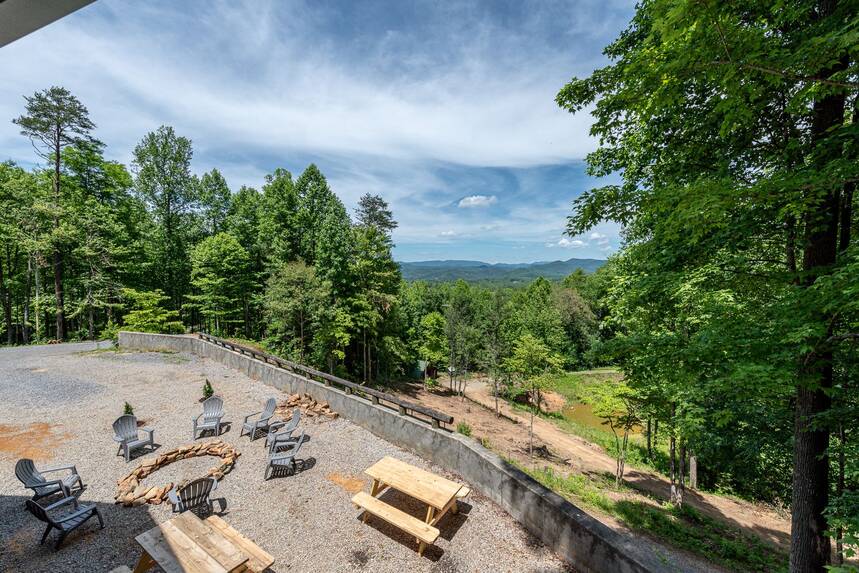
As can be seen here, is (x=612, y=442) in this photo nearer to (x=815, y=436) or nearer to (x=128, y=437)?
(x=815, y=436)

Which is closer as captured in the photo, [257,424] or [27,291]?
[257,424]

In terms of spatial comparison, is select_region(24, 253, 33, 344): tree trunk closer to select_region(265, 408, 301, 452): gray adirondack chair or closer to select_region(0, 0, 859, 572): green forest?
select_region(0, 0, 859, 572): green forest

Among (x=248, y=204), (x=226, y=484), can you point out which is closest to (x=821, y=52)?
(x=226, y=484)

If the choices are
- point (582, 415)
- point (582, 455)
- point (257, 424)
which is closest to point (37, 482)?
point (257, 424)

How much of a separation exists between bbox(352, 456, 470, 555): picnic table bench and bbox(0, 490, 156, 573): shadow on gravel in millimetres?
3522

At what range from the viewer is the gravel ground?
4895mm

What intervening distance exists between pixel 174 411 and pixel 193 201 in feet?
84.1

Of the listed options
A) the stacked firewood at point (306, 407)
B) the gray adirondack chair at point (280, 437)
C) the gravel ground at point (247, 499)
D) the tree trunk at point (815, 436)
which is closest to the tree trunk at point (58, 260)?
the gravel ground at point (247, 499)

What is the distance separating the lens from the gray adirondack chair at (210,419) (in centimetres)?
863

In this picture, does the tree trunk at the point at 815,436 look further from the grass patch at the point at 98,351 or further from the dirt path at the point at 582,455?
the grass patch at the point at 98,351

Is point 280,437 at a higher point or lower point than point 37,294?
lower

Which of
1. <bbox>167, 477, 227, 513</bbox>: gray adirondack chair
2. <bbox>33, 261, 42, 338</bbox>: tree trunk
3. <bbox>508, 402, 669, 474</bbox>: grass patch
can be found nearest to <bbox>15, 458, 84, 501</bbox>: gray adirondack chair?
<bbox>167, 477, 227, 513</bbox>: gray adirondack chair

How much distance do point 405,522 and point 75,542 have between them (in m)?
5.09

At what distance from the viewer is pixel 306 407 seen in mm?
10070
